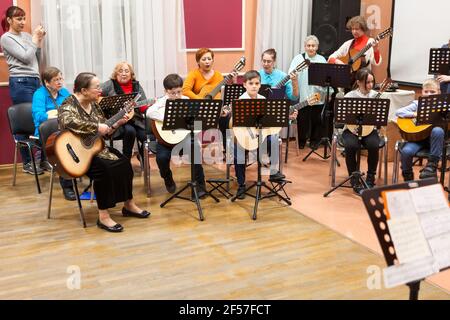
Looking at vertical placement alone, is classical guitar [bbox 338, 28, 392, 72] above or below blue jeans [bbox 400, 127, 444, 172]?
above

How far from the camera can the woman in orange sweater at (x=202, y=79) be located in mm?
5762

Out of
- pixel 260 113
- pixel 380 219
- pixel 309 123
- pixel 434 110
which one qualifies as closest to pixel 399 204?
pixel 380 219

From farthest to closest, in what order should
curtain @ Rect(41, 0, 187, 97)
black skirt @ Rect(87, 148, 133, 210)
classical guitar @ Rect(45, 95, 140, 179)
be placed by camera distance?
curtain @ Rect(41, 0, 187, 97) < black skirt @ Rect(87, 148, 133, 210) < classical guitar @ Rect(45, 95, 140, 179)

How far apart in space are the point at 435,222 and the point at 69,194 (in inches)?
145

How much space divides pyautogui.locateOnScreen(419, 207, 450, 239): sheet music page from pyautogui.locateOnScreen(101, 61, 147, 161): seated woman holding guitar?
12.7ft

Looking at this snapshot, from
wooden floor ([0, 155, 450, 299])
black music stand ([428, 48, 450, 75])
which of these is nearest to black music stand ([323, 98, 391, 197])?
wooden floor ([0, 155, 450, 299])

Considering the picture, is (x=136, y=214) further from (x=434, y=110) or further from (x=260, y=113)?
(x=434, y=110)

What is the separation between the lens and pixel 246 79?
15.9 feet

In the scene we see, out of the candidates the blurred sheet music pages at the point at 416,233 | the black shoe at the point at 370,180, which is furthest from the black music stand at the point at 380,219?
the black shoe at the point at 370,180

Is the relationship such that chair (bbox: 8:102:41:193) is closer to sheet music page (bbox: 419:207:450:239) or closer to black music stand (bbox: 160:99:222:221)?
black music stand (bbox: 160:99:222:221)

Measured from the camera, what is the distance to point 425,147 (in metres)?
4.92

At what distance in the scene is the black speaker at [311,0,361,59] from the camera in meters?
6.98
